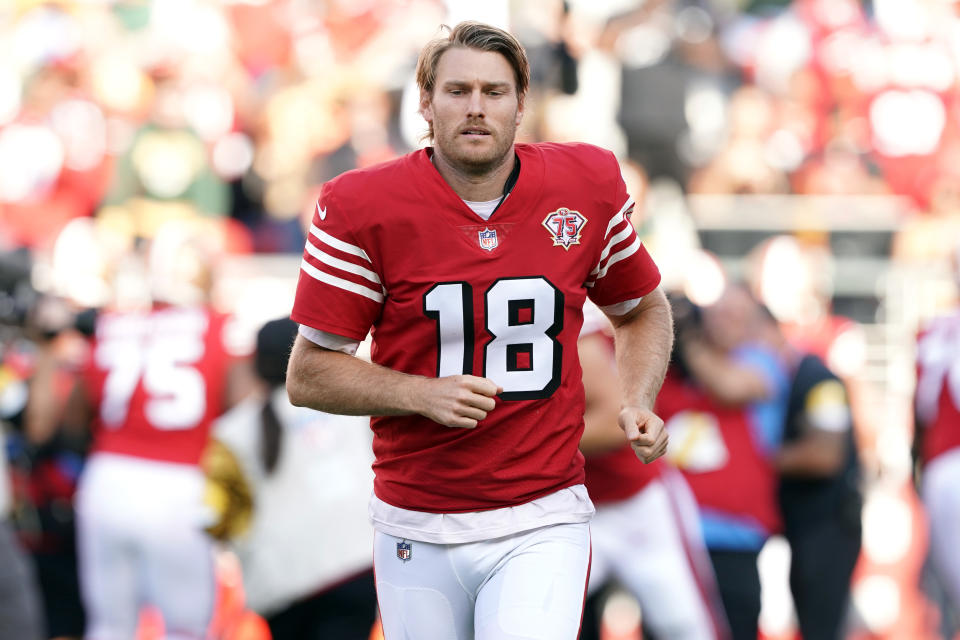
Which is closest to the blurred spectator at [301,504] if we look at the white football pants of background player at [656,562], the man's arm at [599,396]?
the man's arm at [599,396]

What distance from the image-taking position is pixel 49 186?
37.1 ft

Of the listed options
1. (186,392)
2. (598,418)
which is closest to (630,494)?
(598,418)

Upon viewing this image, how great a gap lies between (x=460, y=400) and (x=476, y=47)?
2.87 feet

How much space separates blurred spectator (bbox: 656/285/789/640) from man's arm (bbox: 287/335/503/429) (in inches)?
122

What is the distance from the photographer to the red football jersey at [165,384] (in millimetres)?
6629

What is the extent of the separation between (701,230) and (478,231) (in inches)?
278

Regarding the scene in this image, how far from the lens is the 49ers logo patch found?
3498mm

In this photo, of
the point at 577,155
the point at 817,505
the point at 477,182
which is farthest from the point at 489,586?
the point at 817,505

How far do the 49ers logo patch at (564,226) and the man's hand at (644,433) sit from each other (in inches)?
17.1

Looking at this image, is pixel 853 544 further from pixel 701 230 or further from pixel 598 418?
pixel 701 230

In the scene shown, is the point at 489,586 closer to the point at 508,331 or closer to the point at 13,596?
the point at 508,331

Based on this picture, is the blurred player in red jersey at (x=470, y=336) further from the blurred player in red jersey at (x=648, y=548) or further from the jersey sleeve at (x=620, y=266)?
the blurred player in red jersey at (x=648, y=548)

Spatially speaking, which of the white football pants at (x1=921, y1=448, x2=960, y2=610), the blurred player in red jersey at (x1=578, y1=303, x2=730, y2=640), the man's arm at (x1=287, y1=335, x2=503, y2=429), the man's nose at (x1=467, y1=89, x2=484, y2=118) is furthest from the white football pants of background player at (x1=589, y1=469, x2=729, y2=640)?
the man's nose at (x1=467, y1=89, x2=484, y2=118)

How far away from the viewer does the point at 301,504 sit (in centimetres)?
553
